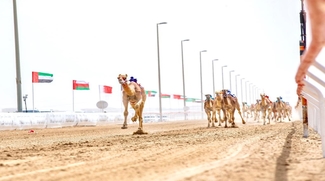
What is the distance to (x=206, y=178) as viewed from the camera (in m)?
5.72

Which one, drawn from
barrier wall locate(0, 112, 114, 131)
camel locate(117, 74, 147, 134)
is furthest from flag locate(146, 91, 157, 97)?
camel locate(117, 74, 147, 134)

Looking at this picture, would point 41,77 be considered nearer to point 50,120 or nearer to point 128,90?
point 50,120

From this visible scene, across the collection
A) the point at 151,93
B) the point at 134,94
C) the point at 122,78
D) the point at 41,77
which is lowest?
the point at 134,94

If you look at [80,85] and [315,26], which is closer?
[315,26]

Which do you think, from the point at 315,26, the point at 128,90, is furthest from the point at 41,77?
the point at 315,26

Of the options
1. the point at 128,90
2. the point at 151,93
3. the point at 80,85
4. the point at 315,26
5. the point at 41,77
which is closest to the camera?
the point at 315,26

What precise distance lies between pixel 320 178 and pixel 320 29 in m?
2.26

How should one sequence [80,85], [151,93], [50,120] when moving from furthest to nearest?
[151,93]
[80,85]
[50,120]

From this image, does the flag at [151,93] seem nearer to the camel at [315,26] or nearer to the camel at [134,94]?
the camel at [134,94]

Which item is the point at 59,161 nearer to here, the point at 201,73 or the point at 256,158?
the point at 256,158

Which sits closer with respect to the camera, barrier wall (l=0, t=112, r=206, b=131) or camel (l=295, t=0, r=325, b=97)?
camel (l=295, t=0, r=325, b=97)

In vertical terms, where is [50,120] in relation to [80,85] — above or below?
below

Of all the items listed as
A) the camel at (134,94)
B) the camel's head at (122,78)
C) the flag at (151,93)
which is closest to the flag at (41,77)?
the camel at (134,94)

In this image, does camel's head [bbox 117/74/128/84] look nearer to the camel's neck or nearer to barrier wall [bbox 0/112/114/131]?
the camel's neck
